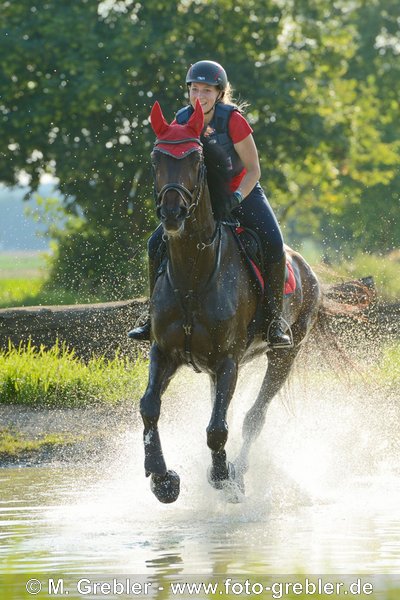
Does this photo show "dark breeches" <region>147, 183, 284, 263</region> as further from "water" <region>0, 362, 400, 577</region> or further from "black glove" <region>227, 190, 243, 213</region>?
"water" <region>0, 362, 400, 577</region>

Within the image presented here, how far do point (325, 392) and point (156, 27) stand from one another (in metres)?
21.0

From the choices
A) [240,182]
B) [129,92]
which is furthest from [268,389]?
[129,92]

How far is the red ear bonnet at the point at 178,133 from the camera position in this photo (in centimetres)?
828

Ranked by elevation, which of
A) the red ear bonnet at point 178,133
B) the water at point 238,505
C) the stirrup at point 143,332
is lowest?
the water at point 238,505

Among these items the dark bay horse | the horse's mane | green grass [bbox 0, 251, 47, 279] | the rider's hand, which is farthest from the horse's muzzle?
green grass [bbox 0, 251, 47, 279]

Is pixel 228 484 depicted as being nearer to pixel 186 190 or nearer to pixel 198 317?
pixel 198 317

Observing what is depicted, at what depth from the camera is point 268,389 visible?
1164cm

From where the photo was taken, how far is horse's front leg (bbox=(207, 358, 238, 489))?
901 cm

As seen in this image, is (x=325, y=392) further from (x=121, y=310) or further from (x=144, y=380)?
(x=121, y=310)

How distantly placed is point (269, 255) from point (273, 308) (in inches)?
14.6

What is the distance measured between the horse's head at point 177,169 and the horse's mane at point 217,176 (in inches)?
16.8

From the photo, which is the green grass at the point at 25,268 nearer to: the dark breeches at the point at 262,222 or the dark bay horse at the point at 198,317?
→ the dark breeches at the point at 262,222

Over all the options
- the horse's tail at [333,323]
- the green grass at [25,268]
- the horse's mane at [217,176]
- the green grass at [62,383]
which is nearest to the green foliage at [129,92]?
the green grass at [25,268]

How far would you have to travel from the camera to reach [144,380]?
50.0 ft
